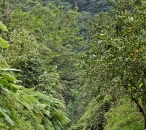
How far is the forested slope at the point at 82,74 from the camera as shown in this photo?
5.01 meters

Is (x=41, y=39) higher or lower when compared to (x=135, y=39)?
lower

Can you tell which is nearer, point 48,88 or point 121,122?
point 121,122

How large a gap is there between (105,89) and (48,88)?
5469 mm

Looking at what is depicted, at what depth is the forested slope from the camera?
16.5ft

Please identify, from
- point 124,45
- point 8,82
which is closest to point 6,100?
point 8,82

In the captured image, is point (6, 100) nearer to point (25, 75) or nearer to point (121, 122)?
point (121, 122)

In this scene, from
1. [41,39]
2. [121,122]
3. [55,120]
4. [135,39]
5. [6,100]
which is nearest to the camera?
[6,100]

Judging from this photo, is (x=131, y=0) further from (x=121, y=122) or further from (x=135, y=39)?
(x=135, y=39)

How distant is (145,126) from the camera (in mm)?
8211

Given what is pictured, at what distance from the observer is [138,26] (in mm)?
6383

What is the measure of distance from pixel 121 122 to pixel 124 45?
14.4ft

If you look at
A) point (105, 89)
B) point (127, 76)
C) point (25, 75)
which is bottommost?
point (25, 75)

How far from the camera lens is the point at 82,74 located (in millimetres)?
11633

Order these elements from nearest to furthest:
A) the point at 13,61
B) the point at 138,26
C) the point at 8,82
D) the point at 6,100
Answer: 1. the point at 8,82
2. the point at 6,100
3. the point at 138,26
4. the point at 13,61
